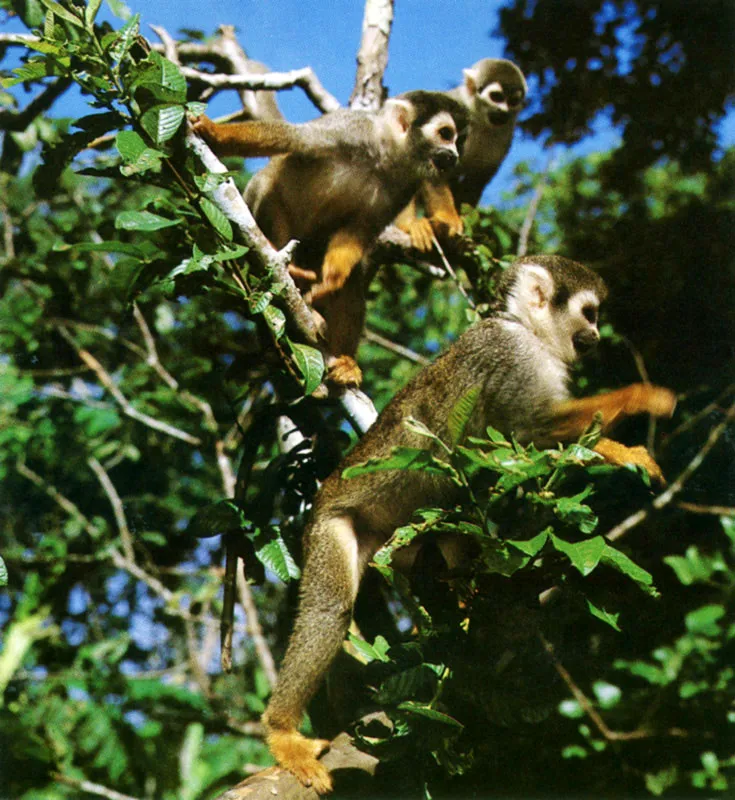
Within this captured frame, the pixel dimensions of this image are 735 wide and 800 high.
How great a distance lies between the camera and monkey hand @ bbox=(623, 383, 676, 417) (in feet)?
9.14

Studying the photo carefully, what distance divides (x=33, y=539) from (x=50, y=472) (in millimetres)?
654

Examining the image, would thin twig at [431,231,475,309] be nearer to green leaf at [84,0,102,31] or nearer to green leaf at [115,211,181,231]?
green leaf at [115,211,181,231]

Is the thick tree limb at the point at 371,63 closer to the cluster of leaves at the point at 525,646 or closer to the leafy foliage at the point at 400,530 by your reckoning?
the leafy foliage at the point at 400,530

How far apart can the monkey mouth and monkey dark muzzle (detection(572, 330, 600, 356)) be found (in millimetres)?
3507

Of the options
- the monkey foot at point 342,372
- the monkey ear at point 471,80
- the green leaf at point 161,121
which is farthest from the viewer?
the monkey ear at point 471,80

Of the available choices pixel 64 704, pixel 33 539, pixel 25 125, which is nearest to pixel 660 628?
pixel 64 704

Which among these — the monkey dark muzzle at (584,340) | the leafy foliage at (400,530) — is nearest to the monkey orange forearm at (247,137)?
the leafy foliage at (400,530)

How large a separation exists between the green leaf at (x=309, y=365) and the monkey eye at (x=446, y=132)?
A: 1946 mm

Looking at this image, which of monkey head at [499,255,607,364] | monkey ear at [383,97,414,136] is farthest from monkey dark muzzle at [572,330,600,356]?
monkey ear at [383,97,414,136]

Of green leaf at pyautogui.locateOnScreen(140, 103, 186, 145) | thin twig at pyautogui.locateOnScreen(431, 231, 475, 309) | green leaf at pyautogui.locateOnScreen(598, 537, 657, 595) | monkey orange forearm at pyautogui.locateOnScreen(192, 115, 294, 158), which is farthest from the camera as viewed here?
thin twig at pyautogui.locateOnScreen(431, 231, 475, 309)

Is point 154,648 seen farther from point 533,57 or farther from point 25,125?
point 533,57

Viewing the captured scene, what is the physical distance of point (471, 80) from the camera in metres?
6.31

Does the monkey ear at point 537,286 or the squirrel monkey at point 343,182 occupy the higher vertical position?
the squirrel monkey at point 343,182

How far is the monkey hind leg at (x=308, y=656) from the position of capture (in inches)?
107
